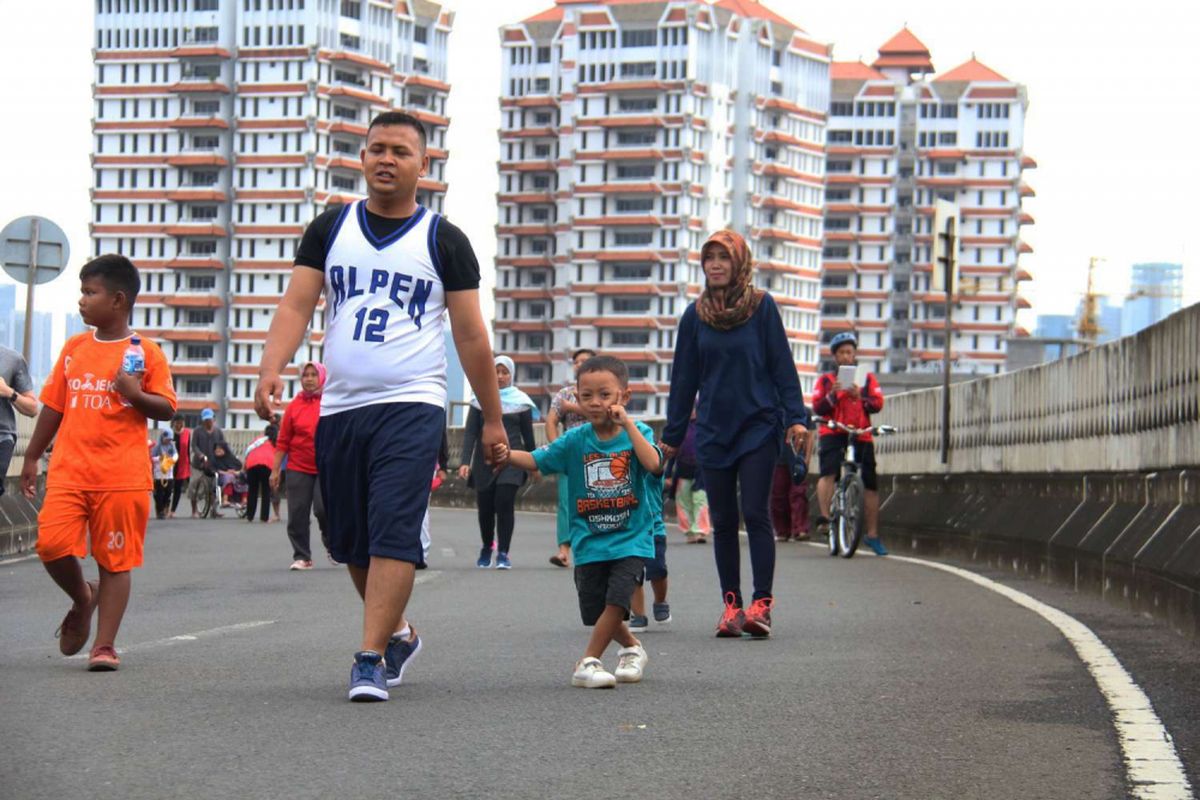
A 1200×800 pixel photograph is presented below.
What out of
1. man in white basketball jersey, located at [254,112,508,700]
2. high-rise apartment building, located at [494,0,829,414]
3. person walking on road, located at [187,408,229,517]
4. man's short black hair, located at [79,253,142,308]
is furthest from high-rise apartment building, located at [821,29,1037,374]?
man in white basketball jersey, located at [254,112,508,700]

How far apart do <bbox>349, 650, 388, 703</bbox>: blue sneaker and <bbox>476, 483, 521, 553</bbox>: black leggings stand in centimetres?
1032

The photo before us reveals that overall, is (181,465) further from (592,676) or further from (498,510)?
(592,676)

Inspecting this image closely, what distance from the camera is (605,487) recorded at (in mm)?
A: 8508

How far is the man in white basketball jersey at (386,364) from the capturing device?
7.55 m

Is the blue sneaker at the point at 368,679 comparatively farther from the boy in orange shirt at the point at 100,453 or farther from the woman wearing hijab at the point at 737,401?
the woman wearing hijab at the point at 737,401

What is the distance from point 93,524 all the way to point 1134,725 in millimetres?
4052

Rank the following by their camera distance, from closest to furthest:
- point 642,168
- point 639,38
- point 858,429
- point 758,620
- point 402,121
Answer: point 402,121 < point 758,620 < point 858,429 < point 639,38 < point 642,168

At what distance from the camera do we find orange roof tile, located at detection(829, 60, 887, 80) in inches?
7589

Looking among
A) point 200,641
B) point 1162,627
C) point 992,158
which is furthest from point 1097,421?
point 992,158

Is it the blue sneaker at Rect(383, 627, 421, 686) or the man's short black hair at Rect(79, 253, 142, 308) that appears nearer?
the blue sneaker at Rect(383, 627, 421, 686)

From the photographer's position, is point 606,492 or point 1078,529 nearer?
point 606,492

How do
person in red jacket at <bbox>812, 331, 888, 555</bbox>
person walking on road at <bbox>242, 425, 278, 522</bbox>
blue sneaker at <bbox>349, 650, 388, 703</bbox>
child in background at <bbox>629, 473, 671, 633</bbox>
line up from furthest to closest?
person walking on road at <bbox>242, 425, 278, 522</bbox> < person in red jacket at <bbox>812, 331, 888, 555</bbox> < child in background at <bbox>629, 473, 671, 633</bbox> < blue sneaker at <bbox>349, 650, 388, 703</bbox>

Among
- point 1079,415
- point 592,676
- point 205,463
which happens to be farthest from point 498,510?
point 205,463

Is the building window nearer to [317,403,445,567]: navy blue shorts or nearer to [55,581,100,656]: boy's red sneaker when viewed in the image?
[55,581,100,656]: boy's red sneaker
